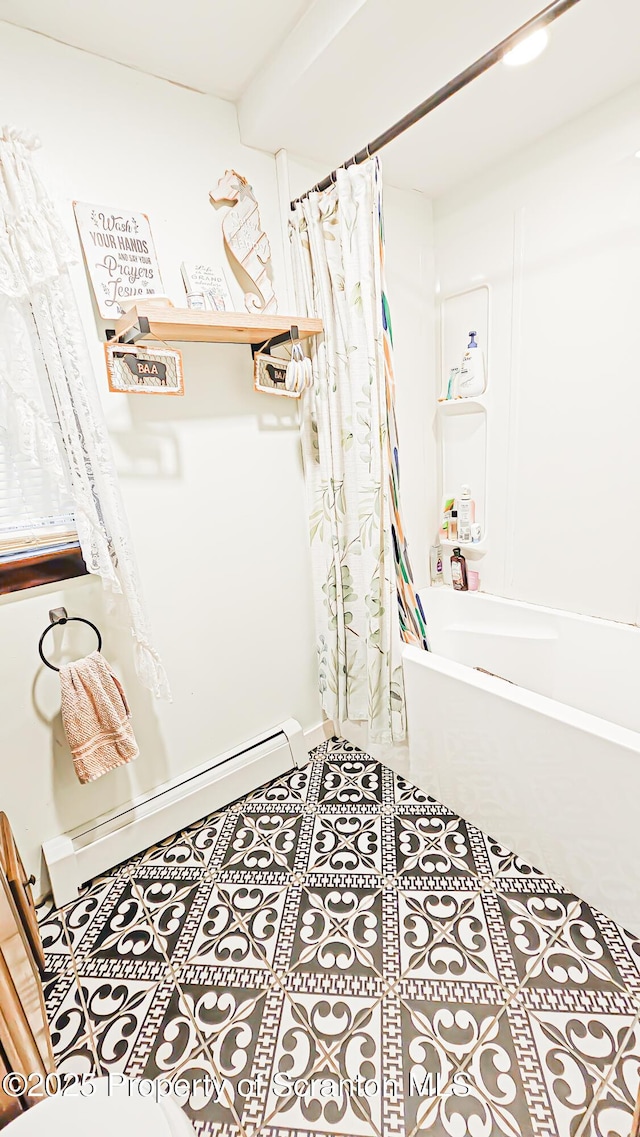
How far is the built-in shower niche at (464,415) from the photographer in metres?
2.16

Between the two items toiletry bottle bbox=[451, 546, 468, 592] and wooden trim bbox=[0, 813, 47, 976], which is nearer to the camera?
wooden trim bbox=[0, 813, 47, 976]

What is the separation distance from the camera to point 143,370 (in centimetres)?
147

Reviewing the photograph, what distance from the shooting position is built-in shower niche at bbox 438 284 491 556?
7.08 feet

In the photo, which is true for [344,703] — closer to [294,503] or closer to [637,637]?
[294,503]

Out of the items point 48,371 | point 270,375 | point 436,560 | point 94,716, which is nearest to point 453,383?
point 436,560

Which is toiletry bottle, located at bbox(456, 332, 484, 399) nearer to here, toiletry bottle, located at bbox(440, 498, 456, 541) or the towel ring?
toiletry bottle, located at bbox(440, 498, 456, 541)

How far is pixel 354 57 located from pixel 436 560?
1.83 metres

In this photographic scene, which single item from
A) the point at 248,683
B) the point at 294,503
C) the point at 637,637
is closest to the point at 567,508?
the point at 637,637

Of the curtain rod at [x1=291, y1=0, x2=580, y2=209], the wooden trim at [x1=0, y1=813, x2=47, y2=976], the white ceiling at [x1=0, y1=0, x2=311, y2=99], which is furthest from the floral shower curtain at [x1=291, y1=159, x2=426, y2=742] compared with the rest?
the wooden trim at [x1=0, y1=813, x2=47, y2=976]

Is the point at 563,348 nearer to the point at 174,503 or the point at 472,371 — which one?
the point at 472,371

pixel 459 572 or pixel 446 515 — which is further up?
pixel 446 515

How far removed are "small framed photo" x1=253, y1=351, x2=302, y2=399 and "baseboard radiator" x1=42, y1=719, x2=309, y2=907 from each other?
131 cm

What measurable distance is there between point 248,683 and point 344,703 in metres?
0.40

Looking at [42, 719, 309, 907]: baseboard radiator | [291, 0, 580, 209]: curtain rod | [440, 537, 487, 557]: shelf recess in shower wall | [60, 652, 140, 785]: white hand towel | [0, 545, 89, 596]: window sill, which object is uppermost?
[291, 0, 580, 209]: curtain rod
